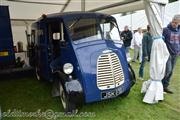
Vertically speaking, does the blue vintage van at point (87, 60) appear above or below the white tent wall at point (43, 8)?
below

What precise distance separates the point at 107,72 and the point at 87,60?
17.7 inches

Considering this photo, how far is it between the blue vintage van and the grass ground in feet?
1.18

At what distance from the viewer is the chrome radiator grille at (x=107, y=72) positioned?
3865mm

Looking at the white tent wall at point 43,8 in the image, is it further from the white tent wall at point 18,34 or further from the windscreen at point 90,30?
the windscreen at point 90,30

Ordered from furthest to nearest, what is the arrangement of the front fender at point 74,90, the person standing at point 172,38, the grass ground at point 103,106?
the person standing at point 172,38
the grass ground at point 103,106
the front fender at point 74,90

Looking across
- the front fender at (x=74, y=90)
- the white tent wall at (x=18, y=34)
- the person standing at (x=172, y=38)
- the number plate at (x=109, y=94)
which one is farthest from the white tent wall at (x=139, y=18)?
→ the front fender at (x=74, y=90)

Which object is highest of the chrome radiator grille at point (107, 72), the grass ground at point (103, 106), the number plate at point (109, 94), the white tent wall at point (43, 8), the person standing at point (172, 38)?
the white tent wall at point (43, 8)

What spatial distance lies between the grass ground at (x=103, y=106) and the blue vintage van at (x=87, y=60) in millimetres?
360

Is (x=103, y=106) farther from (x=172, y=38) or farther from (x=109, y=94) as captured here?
Answer: (x=172, y=38)

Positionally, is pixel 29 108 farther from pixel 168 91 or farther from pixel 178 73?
pixel 178 73

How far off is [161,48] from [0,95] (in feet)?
13.8

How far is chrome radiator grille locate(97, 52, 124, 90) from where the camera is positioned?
387 centimetres

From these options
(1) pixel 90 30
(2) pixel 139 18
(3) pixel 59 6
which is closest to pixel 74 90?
(1) pixel 90 30

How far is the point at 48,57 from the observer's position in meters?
5.22
